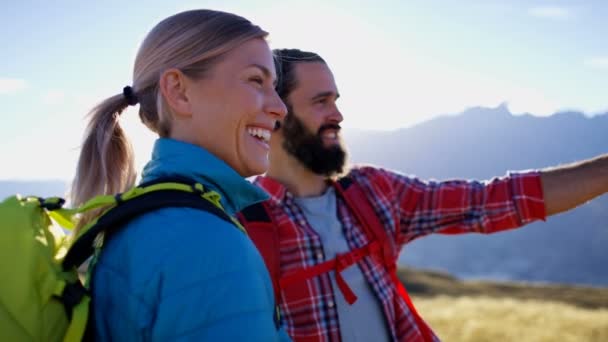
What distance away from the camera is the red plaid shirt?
3182mm

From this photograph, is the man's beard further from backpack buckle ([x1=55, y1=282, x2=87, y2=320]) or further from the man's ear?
backpack buckle ([x1=55, y1=282, x2=87, y2=320])

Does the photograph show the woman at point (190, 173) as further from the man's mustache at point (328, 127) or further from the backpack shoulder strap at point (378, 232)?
the man's mustache at point (328, 127)

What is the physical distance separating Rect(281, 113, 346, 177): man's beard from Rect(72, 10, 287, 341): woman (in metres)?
1.68

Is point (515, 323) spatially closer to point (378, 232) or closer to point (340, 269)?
point (378, 232)

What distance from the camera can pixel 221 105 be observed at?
1.89m

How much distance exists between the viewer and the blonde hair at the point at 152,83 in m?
1.90

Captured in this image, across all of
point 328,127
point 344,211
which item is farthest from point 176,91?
point 328,127

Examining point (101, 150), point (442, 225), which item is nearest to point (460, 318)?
point (442, 225)

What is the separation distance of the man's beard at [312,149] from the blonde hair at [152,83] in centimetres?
167

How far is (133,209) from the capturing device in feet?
4.91

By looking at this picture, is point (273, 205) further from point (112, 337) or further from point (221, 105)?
point (112, 337)

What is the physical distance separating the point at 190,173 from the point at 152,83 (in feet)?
1.43

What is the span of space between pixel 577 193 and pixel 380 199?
110 centimetres

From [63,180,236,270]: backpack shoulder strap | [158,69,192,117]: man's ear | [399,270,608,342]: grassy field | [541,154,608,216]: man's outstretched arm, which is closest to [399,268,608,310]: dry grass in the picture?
[399,270,608,342]: grassy field
